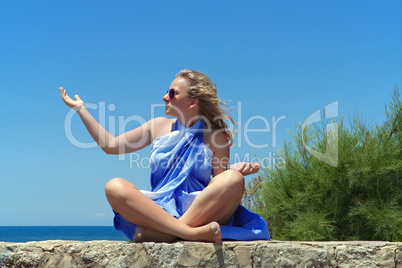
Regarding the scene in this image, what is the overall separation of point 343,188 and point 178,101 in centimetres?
333

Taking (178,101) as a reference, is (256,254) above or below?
below

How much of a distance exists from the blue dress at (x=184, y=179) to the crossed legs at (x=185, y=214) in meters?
0.14

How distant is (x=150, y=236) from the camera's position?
9.52 ft

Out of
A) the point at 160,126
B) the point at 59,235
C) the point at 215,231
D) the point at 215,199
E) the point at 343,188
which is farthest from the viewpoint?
the point at 59,235

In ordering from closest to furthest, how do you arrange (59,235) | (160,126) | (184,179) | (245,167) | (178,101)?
(245,167)
(184,179)
(178,101)
(160,126)
(59,235)

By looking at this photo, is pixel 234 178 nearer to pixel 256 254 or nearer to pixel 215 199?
pixel 215 199

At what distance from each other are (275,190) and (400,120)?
81.6 inches

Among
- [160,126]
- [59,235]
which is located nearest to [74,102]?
[160,126]

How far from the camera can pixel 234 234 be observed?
3.01 m

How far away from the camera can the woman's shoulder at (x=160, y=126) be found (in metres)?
3.51

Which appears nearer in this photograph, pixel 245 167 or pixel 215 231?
pixel 215 231

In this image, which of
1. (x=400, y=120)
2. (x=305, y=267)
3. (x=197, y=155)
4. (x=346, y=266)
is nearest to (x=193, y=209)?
(x=197, y=155)

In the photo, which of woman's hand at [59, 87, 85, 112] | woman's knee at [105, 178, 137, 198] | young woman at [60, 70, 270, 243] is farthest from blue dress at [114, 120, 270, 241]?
woman's hand at [59, 87, 85, 112]

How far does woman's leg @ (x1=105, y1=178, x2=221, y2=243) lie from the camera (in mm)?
2803
